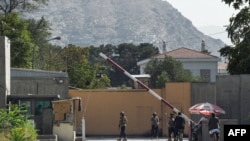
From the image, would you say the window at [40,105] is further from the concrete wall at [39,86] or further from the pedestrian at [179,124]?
the pedestrian at [179,124]

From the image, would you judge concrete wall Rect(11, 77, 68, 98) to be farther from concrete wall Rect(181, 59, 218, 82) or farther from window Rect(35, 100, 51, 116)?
concrete wall Rect(181, 59, 218, 82)

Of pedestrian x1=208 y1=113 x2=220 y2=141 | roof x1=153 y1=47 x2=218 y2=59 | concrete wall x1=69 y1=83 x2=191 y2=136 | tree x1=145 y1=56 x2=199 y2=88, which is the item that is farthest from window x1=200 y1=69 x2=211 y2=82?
pedestrian x1=208 y1=113 x2=220 y2=141

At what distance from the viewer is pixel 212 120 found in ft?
103

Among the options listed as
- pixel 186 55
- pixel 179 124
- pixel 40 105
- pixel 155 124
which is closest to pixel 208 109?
A: pixel 179 124

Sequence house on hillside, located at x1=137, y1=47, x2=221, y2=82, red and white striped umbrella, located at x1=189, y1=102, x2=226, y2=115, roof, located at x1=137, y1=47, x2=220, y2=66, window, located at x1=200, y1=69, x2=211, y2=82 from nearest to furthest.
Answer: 1. red and white striped umbrella, located at x1=189, y1=102, x2=226, y2=115
2. window, located at x1=200, y1=69, x2=211, y2=82
3. house on hillside, located at x1=137, y1=47, x2=221, y2=82
4. roof, located at x1=137, y1=47, x2=220, y2=66

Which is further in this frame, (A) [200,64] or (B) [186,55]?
(B) [186,55]

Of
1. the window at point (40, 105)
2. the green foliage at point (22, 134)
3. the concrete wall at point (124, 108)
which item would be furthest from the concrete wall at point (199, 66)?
the green foliage at point (22, 134)

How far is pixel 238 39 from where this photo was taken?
45.4m

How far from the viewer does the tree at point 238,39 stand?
4366 centimetres

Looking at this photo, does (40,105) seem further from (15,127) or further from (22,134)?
(22,134)

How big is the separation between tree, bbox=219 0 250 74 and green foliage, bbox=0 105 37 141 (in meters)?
15.5

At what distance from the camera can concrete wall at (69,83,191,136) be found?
48.5 m

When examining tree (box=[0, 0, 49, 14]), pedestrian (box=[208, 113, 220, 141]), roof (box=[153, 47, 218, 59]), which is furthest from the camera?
roof (box=[153, 47, 218, 59])

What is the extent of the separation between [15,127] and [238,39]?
19.8 metres
